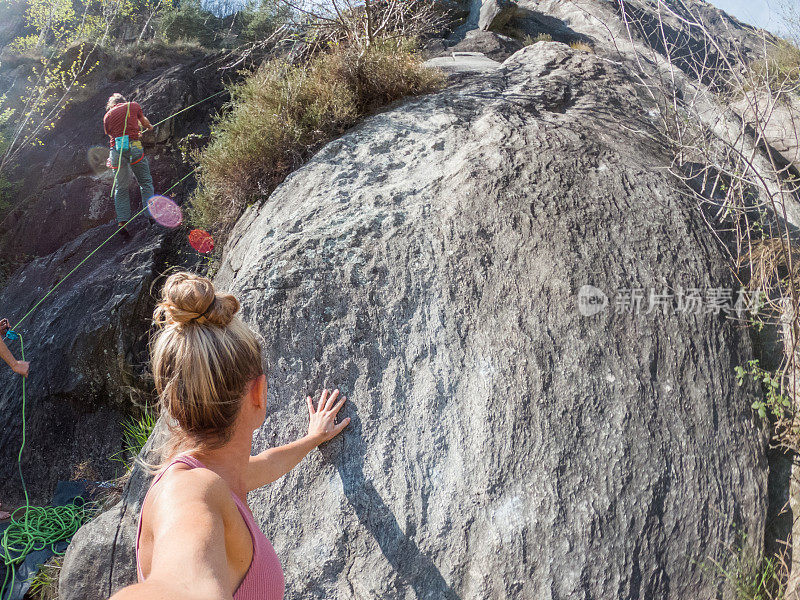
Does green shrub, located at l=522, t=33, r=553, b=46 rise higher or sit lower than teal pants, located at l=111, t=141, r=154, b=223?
lower

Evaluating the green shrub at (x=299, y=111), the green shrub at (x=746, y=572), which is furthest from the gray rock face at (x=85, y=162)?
the green shrub at (x=746, y=572)

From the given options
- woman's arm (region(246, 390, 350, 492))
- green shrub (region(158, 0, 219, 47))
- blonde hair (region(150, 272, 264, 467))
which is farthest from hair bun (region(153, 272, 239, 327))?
green shrub (region(158, 0, 219, 47))

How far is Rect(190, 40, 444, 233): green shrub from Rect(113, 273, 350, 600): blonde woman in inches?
115

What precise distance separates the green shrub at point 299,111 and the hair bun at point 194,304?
9.43 ft

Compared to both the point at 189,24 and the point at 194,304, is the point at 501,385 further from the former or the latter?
the point at 189,24

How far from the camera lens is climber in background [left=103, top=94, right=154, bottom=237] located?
238 inches

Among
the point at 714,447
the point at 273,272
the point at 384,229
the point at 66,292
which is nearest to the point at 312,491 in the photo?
the point at 273,272

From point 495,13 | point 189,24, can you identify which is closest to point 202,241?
point 495,13

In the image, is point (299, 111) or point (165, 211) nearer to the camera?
point (299, 111)

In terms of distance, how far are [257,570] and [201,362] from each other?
0.58 meters

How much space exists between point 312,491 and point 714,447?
6.31ft

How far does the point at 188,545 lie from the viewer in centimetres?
112

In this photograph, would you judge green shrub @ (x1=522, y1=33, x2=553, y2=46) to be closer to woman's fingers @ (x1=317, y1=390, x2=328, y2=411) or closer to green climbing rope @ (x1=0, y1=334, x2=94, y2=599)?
woman's fingers @ (x1=317, y1=390, x2=328, y2=411)

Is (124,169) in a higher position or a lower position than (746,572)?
higher
